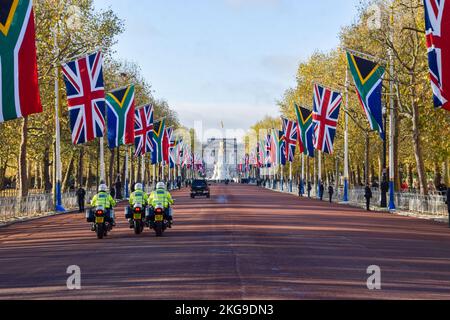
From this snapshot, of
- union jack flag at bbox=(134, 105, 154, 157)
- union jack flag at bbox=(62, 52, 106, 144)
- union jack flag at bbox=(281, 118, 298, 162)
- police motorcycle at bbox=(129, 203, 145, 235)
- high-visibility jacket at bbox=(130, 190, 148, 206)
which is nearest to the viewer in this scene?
police motorcycle at bbox=(129, 203, 145, 235)

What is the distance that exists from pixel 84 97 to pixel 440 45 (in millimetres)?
18961

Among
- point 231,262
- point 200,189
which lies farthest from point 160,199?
point 200,189

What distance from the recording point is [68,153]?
75125 mm

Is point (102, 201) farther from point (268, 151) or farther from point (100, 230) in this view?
point (268, 151)

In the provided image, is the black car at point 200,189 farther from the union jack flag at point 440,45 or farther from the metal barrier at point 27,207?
the union jack flag at point 440,45

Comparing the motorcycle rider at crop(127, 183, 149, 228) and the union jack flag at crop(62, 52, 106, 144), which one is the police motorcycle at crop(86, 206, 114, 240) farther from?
the union jack flag at crop(62, 52, 106, 144)

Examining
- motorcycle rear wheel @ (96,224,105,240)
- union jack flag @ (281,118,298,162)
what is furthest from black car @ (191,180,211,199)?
motorcycle rear wheel @ (96,224,105,240)

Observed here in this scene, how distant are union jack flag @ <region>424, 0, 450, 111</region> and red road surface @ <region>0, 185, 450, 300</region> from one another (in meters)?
4.86

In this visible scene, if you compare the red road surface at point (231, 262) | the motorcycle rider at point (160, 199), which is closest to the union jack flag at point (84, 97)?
the red road surface at point (231, 262)

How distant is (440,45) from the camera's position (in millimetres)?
29656

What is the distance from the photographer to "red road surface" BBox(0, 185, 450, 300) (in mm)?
14641

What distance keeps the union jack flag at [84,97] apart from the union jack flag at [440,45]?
717 inches
